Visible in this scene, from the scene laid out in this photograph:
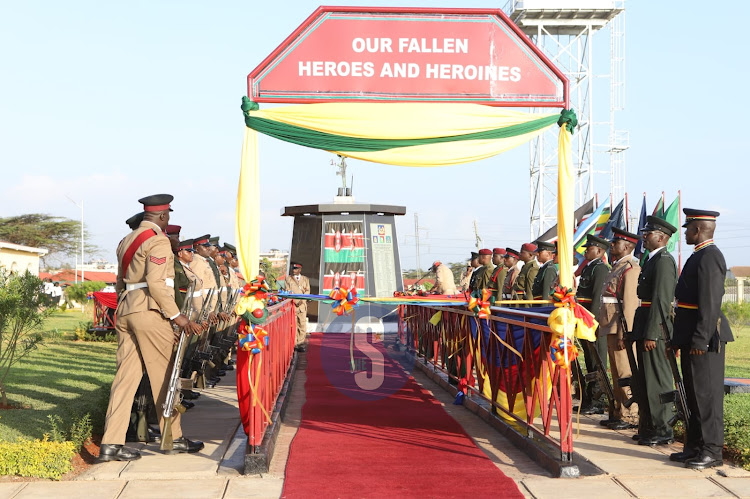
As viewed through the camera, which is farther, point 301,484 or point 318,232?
point 318,232

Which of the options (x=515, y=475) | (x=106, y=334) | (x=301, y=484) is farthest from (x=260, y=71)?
(x=106, y=334)

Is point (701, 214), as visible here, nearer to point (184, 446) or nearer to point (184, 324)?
point (184, 324)

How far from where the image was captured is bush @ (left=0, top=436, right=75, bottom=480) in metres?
5.26

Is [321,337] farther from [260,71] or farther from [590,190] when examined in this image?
[590,190]

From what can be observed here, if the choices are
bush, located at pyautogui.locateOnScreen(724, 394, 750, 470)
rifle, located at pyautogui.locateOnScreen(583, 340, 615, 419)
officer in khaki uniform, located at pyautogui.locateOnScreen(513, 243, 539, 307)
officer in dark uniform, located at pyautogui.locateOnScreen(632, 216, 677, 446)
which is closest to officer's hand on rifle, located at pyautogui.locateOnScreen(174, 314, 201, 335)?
officer in dark uniform, located at pyautogui.locateOnScreen(632, 216, 677, 446)

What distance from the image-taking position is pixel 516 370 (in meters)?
6.76

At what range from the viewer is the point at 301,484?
519cm

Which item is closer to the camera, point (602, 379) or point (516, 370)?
point (516, 370)

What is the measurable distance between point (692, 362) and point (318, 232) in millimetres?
15250

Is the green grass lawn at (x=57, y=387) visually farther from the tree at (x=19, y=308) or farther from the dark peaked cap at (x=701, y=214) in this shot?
the dark peaked cap at (x=701, y=214)

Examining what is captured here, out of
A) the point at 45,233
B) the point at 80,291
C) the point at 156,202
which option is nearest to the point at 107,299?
the point at 156,202

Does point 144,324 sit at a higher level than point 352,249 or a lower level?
lower

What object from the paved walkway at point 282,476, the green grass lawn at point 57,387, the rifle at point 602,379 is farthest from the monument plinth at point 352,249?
the paved walkway at point 282,476

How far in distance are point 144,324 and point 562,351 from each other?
3004 millimetres
